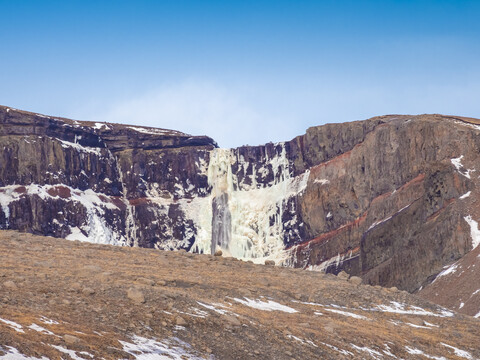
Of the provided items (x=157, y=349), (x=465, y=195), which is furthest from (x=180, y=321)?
(x=465, y=195)

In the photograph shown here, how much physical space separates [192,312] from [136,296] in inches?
67.1

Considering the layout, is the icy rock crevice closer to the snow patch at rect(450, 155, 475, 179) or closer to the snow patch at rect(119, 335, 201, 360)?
the snow patch at rect(450, 155, 475, 179)

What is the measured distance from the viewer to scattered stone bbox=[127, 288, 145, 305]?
27062mm

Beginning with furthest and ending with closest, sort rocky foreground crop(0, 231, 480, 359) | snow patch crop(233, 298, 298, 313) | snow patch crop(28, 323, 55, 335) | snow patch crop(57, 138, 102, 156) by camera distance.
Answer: snow patch crop(57, 138, 102, 156) → snow patch crop(233, 298, 298, 313) → rocky foreground crop(0, 231, 480, 359) → snow patch crop(28, 323, 55, 335)

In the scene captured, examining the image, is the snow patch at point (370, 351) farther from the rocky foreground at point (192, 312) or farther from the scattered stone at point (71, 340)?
the scattered stone at point (71, 340)

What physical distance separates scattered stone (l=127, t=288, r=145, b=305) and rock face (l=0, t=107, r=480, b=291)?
59.6m

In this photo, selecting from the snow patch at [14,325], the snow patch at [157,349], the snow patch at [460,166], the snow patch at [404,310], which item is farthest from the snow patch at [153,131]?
the snow patch at [14,325]

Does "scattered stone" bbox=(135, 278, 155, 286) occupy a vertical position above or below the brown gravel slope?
above

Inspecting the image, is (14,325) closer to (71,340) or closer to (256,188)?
(71,340)

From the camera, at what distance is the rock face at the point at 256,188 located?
92.0 m

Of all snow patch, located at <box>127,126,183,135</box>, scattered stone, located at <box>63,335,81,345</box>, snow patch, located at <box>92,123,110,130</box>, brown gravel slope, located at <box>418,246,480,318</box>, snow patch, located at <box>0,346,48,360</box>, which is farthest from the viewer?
snow patch, located at <box>127,126,183,135</box>

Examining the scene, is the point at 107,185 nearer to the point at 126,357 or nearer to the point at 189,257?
the point at 189,257

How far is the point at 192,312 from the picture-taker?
27.3 m

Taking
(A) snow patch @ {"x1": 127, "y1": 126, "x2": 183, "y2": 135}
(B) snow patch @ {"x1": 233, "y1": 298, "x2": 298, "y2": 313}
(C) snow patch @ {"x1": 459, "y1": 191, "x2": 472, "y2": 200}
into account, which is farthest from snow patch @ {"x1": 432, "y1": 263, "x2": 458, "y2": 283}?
(A) snow patch @ {"x1": 127, "y1": 126, "x2": 183, "y2": 135}
